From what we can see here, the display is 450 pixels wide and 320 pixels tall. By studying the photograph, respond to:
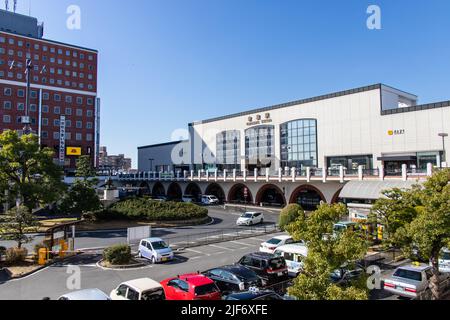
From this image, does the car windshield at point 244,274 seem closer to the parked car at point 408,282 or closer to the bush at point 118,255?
the parked car at point 408,282

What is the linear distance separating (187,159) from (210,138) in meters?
9.29

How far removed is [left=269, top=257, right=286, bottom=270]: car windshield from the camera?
55.1ft

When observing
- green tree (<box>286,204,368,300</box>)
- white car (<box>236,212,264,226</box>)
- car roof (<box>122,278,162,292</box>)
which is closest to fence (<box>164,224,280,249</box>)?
white car (<box>236,212,264,226</box>)

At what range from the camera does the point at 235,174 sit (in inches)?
2205

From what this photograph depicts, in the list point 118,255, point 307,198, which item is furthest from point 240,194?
point 118,255

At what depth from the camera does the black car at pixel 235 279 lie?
14.6 metres

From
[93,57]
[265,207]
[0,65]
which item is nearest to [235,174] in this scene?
[265,207]

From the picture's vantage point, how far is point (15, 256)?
20.5 metres

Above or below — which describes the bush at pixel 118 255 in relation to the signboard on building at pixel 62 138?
below

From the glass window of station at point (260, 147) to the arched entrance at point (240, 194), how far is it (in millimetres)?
4904

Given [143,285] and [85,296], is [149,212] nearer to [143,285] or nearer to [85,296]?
[143,285]

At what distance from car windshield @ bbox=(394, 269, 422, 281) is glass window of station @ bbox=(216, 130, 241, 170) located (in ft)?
162

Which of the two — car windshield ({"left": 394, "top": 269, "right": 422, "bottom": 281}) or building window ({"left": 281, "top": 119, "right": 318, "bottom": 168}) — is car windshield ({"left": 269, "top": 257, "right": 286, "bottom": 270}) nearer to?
car windshield ({"left": 394, "top": 269, "right": 422, "bottom": 281})

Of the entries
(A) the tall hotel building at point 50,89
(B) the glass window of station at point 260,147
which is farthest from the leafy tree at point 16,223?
(A) the tall hotel building at point 50,89
